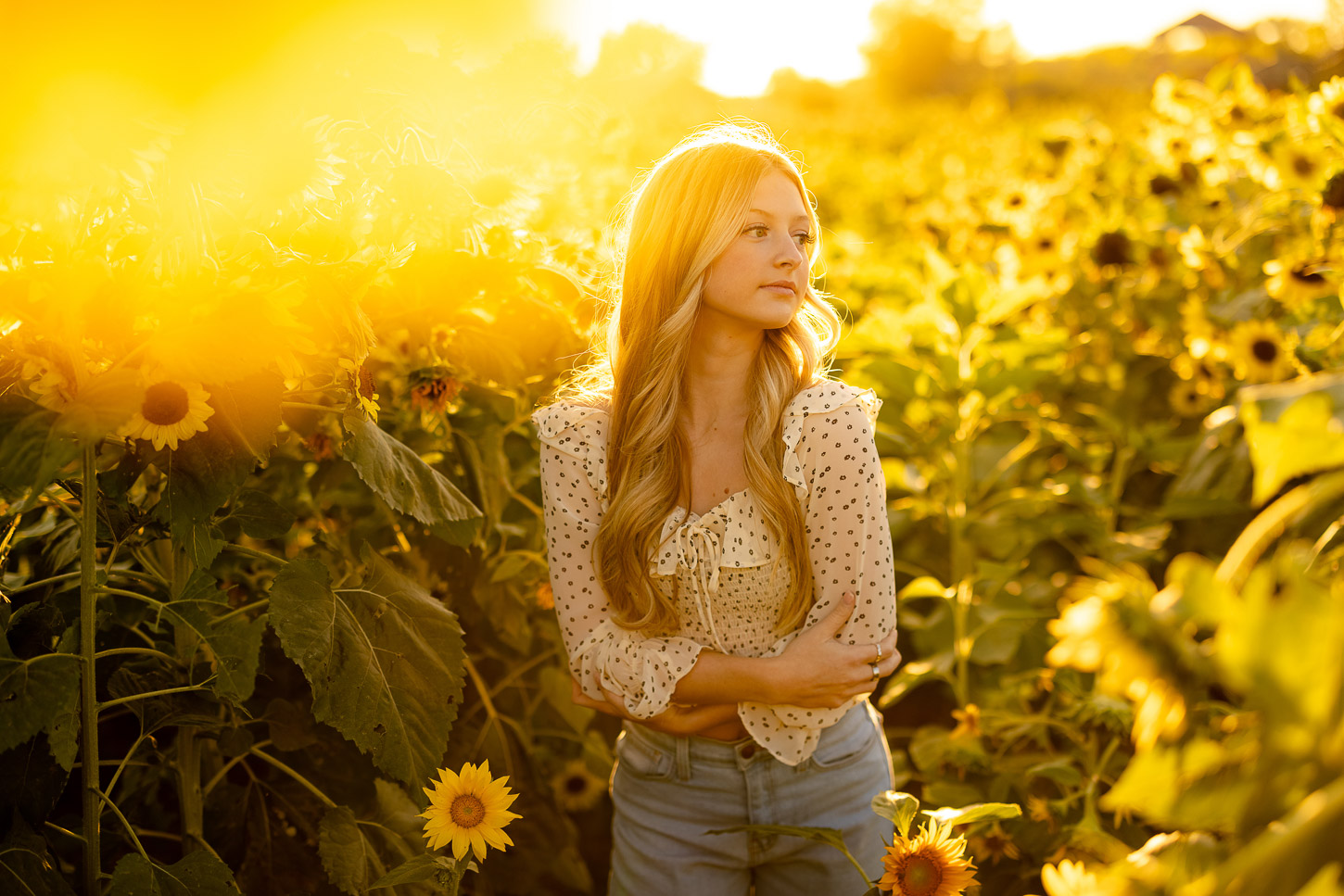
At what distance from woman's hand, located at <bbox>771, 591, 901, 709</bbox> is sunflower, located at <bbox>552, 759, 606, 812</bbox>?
1038 mm

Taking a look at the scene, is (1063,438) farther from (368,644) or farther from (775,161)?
(368,644)

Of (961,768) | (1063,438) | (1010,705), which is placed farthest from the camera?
(1063,438)

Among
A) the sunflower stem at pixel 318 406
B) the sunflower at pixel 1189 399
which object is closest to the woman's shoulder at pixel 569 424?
the sunflower stem at pixel 318 406

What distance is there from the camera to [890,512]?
3008 millimetres

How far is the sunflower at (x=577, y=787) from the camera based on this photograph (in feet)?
8.61

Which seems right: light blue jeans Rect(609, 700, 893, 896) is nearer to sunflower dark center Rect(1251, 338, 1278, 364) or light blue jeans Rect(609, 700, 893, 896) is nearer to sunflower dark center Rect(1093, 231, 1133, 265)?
sunflower dark center Rect(1251, 338, 1278, 364)

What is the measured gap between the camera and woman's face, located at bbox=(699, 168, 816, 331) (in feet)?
6.02

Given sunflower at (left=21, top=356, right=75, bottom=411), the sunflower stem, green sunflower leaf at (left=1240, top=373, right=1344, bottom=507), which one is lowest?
the sunflower stem

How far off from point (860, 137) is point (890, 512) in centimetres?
1693

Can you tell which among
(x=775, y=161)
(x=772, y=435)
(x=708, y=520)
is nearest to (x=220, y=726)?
(x=708, y=520)

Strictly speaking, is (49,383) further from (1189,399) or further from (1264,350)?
(1189,399)

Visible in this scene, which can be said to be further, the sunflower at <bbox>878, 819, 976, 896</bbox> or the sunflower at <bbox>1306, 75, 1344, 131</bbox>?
the sunflower at <bbox>1306, 75, 1344, 131</bbox>

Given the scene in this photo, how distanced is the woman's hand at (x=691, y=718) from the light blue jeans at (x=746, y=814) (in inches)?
1.1

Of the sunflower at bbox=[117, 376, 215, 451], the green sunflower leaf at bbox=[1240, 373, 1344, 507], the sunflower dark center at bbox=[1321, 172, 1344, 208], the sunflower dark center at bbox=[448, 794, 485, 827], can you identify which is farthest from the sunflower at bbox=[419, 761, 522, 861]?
the sunflower dark center at bbox=[1321, 172, 1344, 208]
